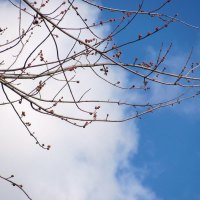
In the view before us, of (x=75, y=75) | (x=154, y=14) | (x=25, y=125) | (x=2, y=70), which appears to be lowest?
(x=25, y=125)

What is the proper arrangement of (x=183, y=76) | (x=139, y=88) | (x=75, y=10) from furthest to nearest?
(x=139, y=88), (x=75, y=10), (x=183, y=76)

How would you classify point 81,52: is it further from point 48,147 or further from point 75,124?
point 48,147

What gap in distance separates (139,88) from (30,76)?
1187 mm

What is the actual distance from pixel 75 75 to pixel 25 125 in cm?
72

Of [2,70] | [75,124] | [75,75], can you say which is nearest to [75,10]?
[75,75]

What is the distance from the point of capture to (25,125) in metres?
3.54

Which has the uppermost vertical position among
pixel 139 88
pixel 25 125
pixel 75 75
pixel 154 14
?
pixel 154 14

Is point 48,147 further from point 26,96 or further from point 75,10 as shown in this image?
point 75,10

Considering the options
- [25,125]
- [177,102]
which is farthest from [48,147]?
[177,102]

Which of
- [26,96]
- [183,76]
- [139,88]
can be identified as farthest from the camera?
[139,88]

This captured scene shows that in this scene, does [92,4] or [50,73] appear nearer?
[92,4]

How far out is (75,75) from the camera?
A: 3.64 metres

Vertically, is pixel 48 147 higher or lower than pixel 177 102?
lower

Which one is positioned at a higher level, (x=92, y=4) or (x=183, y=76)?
(x=92, y=4)
